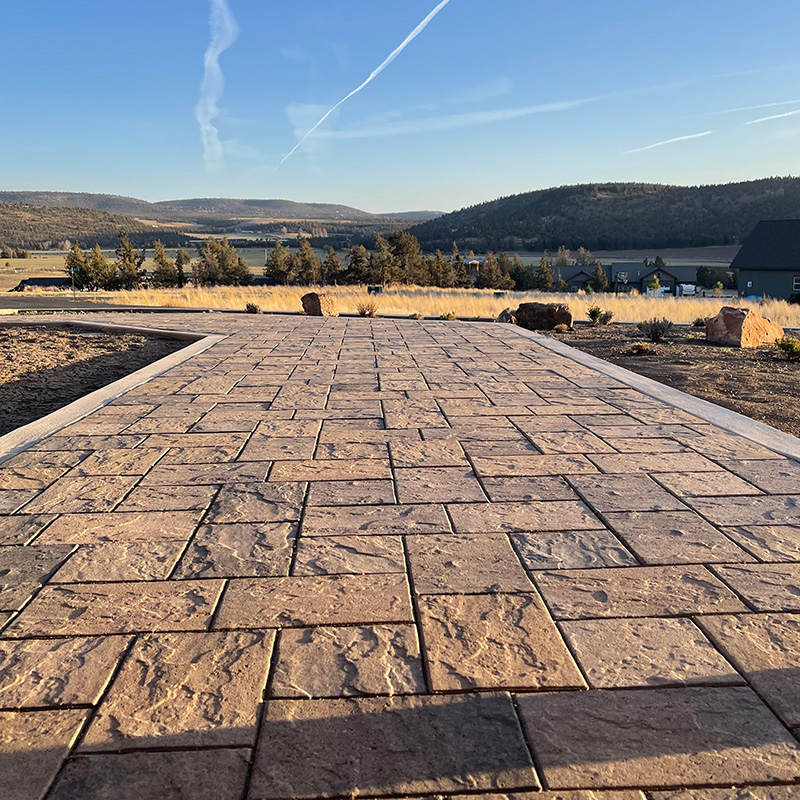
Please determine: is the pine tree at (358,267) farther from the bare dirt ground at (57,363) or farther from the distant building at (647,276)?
the bare dirt ground at (57,363)

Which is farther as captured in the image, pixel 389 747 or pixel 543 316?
pixel 543 316

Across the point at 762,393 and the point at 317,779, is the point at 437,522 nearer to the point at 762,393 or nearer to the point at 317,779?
the point at 317,779

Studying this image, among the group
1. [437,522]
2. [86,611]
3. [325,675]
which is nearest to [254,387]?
[437,522]

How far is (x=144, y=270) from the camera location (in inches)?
1480

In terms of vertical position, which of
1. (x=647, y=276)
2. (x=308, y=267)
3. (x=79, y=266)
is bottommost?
(x=647, y=276)

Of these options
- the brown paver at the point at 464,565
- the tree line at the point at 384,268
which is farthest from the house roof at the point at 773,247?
the brown paver at the point at 464,565

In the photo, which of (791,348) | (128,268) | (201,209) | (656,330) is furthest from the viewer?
(201,209)

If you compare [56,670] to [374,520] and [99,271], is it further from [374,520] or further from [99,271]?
[99,271]

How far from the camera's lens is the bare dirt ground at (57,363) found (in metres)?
5.34

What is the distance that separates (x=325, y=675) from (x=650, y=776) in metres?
0.80

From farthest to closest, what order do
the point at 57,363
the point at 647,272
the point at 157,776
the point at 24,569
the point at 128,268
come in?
the point at 647,272
the point at 128,268
the point at 57,363
the point at 24,569
the point at 157,776

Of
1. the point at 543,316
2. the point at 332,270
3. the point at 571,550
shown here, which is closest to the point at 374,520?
the point at 571,550

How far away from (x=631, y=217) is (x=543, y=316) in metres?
73.0

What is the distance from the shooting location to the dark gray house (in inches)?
1184
